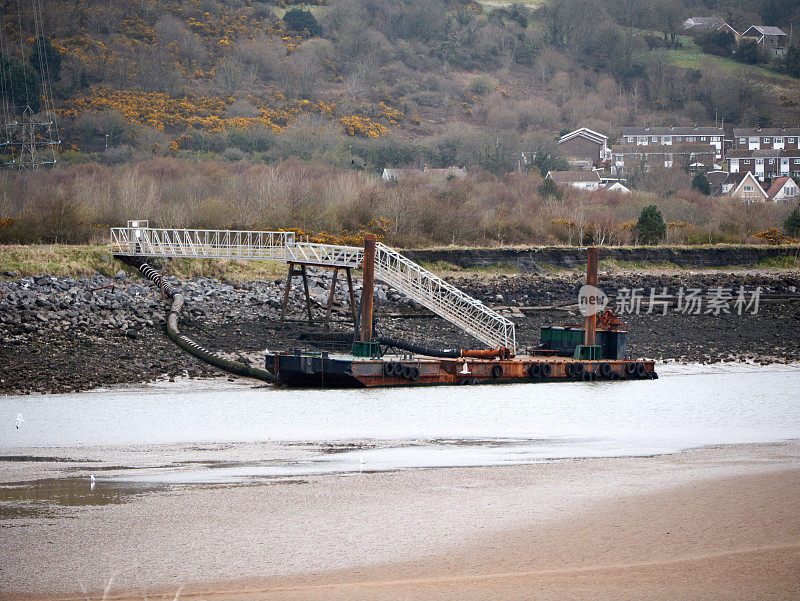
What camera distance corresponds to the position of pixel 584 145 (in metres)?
151

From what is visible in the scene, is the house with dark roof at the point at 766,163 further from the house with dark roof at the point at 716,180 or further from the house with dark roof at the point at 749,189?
the house with dark roof at the point at 749,189

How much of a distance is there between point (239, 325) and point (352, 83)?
122 m

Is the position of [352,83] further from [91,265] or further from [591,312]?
[591,312]

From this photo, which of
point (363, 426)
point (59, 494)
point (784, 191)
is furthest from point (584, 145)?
point (59, 494)

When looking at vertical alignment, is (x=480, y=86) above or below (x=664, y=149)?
above

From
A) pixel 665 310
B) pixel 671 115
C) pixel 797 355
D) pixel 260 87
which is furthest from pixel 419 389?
pixel 671 115

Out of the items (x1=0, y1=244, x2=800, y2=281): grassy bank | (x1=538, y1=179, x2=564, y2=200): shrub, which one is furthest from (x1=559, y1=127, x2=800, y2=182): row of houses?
(x1=0, y1=244, x2=800, y2=281): grassy bank

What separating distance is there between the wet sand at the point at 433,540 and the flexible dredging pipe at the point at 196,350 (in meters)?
16.8

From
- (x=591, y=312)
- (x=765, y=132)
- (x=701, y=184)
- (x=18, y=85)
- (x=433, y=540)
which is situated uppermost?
(x=18, y=85)

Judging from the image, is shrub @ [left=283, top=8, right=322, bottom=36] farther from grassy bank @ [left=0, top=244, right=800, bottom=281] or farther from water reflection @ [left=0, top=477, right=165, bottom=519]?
water reflection @ [left=0, top=477, right=165, bottom=519]

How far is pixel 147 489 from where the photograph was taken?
19.4 m

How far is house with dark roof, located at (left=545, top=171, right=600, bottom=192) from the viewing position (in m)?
125

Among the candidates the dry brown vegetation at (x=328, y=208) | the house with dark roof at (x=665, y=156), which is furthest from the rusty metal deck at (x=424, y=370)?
the house with dark roof at (x=665, y=156)

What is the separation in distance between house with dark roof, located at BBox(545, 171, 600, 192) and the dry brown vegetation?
18980mm
